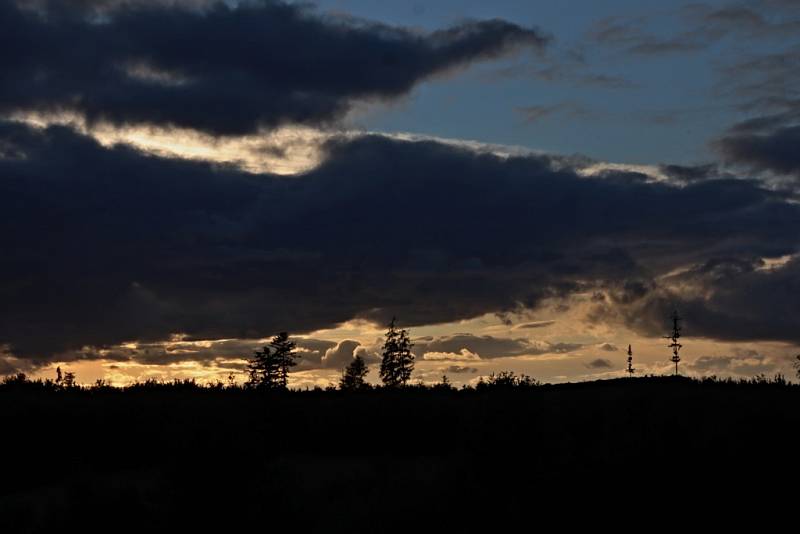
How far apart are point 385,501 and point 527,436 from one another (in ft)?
9.69

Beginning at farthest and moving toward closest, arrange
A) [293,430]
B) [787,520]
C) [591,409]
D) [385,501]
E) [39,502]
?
1. [293,430]
2. [591,409]
3. [39,502]
4. [385,501]
5. [787,520]

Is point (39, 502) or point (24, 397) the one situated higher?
point (24, 397)

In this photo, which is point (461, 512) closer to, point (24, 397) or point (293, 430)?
point (293, 430)

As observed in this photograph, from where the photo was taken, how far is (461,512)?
55.7ft

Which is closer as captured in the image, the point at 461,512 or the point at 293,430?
the point at 461,512

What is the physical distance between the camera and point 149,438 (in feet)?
80.7

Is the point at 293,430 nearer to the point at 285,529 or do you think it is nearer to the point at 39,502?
the point at 39,502

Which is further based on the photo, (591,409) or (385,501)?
(591,409)

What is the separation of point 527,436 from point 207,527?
6.14 metres

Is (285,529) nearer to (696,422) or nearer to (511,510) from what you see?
(511,510)

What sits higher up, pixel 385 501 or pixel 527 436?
pixel 527 436

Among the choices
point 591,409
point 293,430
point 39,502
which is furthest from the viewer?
point 293,430

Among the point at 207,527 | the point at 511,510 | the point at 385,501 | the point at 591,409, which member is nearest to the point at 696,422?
the point at 591,409

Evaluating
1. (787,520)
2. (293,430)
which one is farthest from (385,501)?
(293,430)
